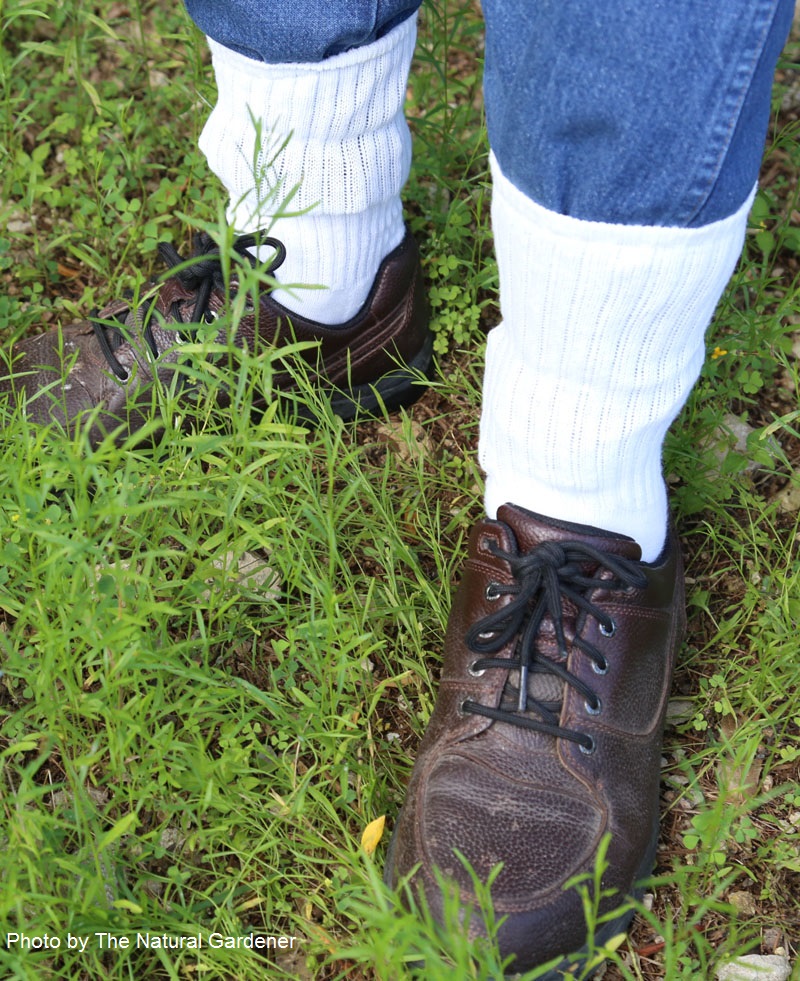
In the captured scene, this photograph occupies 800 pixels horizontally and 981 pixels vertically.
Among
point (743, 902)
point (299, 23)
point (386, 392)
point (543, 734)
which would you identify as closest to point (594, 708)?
point (543, 734)

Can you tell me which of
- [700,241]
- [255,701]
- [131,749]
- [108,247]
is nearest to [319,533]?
[255,701]

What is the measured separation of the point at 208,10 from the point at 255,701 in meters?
1.02

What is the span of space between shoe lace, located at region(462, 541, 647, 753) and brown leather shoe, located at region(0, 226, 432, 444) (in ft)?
1.84

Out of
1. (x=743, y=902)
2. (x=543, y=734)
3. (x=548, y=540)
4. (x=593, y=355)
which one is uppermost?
(x=593, y=355)

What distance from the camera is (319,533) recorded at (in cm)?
154

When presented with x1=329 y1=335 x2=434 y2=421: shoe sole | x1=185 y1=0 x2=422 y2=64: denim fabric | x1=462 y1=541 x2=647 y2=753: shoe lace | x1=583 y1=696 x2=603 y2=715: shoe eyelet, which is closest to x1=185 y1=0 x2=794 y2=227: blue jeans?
x1=185 y1=0 x2=422 y2=64: denim fabric

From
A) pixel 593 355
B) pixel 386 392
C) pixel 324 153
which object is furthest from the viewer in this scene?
pixel 386 392

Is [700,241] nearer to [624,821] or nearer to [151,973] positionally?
[624,821]

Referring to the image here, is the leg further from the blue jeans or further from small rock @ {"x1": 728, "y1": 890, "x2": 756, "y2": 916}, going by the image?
small rock @ {"x1": 728, "y1": 890, "x2": 756, "y2": 916}

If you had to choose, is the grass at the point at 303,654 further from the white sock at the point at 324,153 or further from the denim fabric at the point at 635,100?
the denim fabric at the point at 635,100

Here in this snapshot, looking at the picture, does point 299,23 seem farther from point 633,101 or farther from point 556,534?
point 556,534

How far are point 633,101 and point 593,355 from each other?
0.31m

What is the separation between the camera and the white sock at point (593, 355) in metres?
1.03

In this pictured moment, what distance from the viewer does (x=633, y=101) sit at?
91 centimetres
